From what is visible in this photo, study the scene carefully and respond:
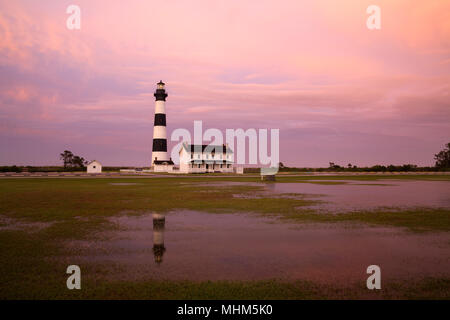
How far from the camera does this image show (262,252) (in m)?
8.99

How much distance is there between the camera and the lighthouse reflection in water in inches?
342

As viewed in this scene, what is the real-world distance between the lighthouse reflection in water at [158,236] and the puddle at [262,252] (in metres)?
0.03

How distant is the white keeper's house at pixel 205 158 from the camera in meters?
74.5

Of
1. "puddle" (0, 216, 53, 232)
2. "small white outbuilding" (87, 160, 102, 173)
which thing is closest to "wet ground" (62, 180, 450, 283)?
"puddle" (0, 216, 53, 232)

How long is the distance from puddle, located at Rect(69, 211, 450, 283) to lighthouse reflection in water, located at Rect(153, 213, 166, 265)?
0.03 m

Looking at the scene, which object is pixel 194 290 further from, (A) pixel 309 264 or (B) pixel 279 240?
(B) pixel 279 240

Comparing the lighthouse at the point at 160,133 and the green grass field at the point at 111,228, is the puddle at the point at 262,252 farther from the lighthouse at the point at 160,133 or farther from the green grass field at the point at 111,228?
the lighthouse at the point at 160,133

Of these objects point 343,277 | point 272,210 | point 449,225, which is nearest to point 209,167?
point 272,210

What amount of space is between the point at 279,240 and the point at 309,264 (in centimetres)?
242

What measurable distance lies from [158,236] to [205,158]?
6617cm

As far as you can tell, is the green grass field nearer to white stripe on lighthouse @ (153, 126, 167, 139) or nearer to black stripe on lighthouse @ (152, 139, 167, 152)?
black stripe on lighthouse @ (152, 139, 167, 152)

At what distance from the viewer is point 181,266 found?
7.73m

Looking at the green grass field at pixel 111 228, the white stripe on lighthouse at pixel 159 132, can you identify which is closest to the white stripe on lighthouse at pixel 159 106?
the white stripe on lighthouse at pixel 159 132

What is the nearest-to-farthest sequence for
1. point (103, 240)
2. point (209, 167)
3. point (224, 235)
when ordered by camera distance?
point (103, 240), point (224, 235), point (209, 167)
